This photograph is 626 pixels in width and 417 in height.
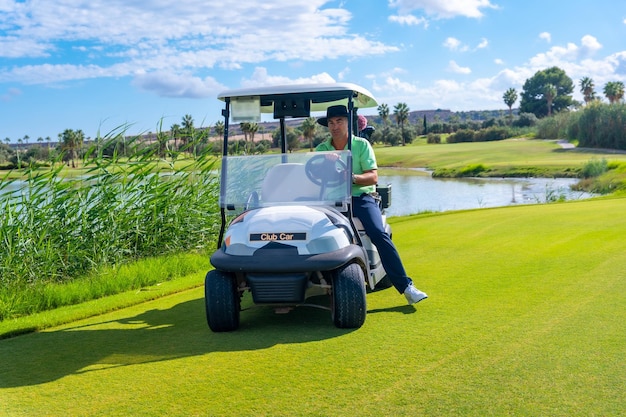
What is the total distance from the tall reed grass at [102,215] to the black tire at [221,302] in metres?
2.91

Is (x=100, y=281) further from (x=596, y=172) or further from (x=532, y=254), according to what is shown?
(x=596, y=172)

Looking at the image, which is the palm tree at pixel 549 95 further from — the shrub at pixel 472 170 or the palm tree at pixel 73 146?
the palm tree at pixel 73 146

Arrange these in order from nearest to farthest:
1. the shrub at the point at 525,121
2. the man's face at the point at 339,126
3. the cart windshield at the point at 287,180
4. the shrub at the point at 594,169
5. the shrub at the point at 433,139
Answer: the cart windshield at the point at 287,180 < the man's face at the point at 339,126 < the shrub at the point at 594,169 < the shrub at the point at 433,139 < the shrub at the point at 525,121

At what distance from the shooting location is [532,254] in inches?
299

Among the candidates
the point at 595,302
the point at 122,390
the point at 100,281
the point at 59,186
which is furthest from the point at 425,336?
the point at 59,186

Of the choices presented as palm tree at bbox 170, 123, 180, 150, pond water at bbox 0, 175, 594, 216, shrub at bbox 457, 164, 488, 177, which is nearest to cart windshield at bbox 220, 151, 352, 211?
palm tree at bbox 170, 123, 180, 150

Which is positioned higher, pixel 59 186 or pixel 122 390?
pixel 59 186

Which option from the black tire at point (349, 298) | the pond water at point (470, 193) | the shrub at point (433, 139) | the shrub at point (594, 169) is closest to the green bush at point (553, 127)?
the shrub at point (433, 139)

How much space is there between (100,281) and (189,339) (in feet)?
9.70

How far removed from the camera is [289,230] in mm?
4945

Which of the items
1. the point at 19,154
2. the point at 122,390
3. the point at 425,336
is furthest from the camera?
the point at 19,154

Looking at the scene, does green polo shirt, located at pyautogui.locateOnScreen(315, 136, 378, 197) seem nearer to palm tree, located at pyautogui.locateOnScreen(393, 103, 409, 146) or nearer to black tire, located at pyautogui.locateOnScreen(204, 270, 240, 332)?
black tire, located at pyautogui.locateOnScreen(204, 270, 240, 332)

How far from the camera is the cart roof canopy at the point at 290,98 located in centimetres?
552

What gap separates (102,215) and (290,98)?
13.6 ft
